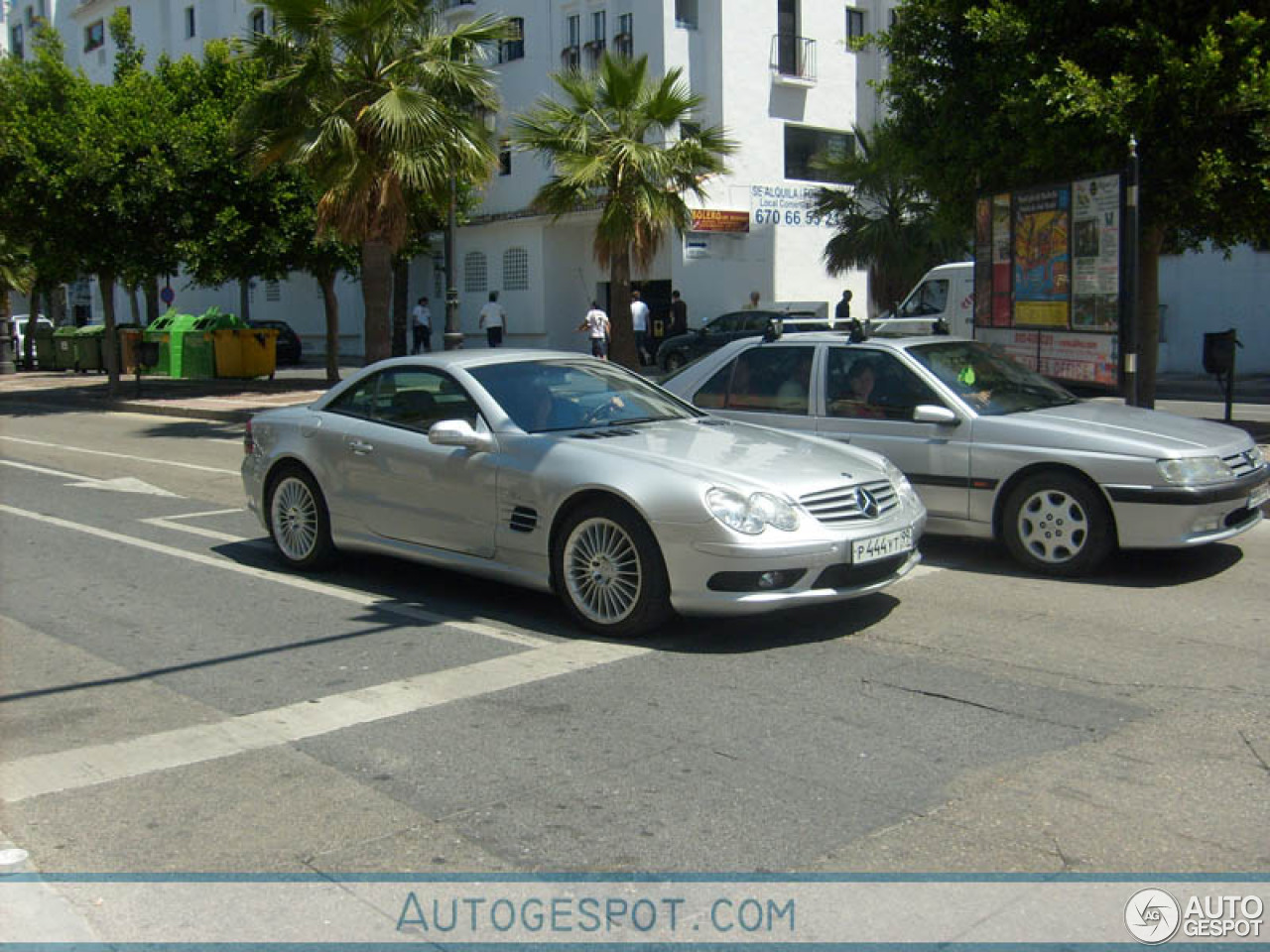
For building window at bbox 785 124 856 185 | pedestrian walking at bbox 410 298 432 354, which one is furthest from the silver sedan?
pedestrian walking at bbox 410 298 432 354

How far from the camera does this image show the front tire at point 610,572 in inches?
252

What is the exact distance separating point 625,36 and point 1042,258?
2072 centimetres

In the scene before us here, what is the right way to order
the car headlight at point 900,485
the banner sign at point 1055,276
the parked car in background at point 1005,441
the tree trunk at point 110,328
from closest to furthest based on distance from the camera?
the car headlight at point 900,485 → the parked car in background at point 1005,441 → the banner sign at point 1055,276 → the tree trunk at point 110,328

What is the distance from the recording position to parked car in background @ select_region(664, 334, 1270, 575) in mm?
7746

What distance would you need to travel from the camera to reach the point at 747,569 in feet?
20.3

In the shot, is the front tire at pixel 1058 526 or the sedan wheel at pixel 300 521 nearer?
the front tire at pixel 1058 526

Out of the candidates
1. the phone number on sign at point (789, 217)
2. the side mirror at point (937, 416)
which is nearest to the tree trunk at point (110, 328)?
the phone number on sign at point (789, 217)

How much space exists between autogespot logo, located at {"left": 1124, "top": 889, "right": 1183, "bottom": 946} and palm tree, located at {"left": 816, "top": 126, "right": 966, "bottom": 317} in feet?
83.0

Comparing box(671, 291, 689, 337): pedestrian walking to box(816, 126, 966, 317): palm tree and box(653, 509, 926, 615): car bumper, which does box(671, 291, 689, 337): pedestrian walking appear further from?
box(653, 509, 926, 615): car bumper

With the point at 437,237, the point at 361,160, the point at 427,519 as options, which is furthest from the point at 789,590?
the point at 437,237

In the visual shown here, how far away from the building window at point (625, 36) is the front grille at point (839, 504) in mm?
26742

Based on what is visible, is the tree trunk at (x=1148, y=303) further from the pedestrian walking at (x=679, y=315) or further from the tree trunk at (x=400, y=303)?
the tree trunk at (x=400, y=303)

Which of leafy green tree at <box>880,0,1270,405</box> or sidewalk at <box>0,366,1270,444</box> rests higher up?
leafy green tree at <box>880,0,1270,405</box>

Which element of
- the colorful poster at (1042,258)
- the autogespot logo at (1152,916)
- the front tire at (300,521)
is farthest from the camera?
the colorful poster at (1042,258)
